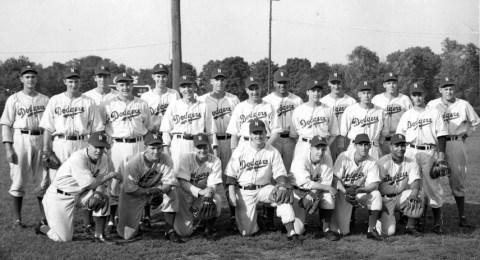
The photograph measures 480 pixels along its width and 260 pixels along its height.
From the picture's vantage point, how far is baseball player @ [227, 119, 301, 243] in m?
6.47

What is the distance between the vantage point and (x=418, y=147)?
7008 millimetres

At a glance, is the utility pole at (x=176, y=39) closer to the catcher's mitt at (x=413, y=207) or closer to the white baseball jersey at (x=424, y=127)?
the white baseball jersey at (x=424, y=127)

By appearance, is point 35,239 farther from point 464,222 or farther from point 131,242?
point 464,222

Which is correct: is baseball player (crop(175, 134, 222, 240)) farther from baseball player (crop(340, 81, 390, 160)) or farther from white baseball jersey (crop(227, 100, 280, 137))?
baseball player (crop(340, 81, 390, 160))

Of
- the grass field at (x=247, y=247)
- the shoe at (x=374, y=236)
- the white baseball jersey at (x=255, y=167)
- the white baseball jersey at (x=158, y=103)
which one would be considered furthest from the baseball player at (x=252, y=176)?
the white baseball jersey at (x=158, y=103)

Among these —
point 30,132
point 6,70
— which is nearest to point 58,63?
point 6,70

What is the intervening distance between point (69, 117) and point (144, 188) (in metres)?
1.40

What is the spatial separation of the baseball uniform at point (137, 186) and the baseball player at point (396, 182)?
287 cm

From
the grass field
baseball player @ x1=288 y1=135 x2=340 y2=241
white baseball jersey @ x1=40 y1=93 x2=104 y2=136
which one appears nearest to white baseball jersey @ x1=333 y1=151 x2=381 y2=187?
baseball player @ x1=288 y1=135 x2=340 y2=241

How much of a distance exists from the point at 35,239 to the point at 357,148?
4.38 metres

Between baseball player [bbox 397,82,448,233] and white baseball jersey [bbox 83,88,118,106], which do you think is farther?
white baseball jersey [bbox 83,88,118,106]

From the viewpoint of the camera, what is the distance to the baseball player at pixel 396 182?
21.4 ft

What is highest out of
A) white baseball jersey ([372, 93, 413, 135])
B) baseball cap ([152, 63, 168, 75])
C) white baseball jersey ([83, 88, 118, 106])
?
baseball cap ([152, 63, 168, 75])

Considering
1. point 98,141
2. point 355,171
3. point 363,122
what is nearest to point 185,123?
point 98,141
